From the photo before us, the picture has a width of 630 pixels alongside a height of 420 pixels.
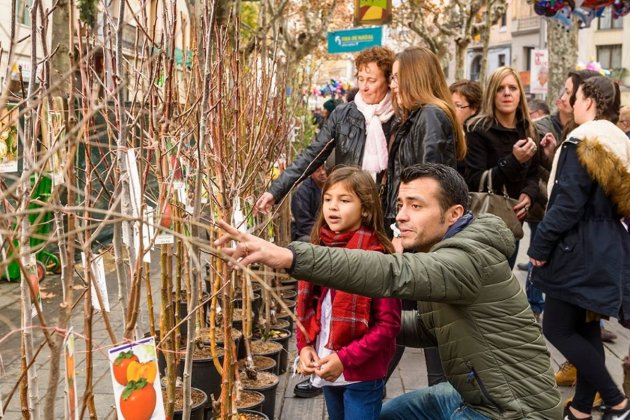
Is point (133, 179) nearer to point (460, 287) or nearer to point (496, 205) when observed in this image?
point (460, 287)

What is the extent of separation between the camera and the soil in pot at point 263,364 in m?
4.61

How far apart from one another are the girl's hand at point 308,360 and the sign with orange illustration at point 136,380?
1037 millimetres

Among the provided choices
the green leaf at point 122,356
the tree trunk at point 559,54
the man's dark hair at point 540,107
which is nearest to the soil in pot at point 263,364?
the green leaf at point 122,356

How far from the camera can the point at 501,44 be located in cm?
5500

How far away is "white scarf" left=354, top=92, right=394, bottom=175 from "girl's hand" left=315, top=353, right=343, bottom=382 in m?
1.51

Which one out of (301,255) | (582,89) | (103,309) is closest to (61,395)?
(103,309)

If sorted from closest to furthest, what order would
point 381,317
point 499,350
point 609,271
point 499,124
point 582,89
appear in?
point 499,350
point 381,317
point 609,271
point 582,89
point 499,124

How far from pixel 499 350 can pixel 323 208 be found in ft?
3.81

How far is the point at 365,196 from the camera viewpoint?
3.44 meters

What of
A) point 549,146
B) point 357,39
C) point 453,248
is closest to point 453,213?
point 453,248

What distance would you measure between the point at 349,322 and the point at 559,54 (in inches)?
534

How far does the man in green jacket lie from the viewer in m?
2.37

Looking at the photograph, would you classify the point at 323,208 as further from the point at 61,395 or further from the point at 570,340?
the point at 61,395

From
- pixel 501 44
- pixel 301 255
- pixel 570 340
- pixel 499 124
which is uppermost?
pixel 501 44
